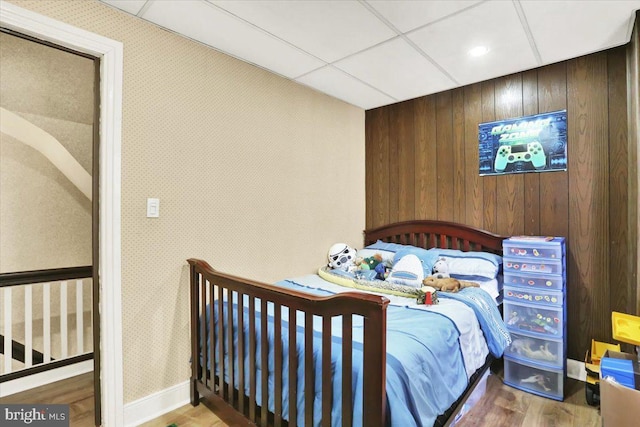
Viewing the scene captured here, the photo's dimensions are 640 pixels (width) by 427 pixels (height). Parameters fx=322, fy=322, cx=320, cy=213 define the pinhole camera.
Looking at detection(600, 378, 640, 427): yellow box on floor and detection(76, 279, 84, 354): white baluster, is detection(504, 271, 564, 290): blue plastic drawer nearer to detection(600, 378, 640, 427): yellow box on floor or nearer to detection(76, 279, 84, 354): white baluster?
detection(600, 378, 640, 427): yellow box on floor

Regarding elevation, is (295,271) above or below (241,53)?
below

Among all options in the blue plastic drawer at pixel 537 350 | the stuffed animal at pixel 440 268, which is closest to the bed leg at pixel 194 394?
the stuffed animal at pixel 440 268

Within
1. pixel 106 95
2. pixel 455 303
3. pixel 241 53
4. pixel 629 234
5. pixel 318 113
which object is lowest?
pixel 455 303

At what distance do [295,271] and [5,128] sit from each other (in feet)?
8.08

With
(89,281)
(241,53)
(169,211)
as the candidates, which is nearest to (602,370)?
(169,211)

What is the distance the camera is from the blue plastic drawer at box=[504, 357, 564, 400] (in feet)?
7.10

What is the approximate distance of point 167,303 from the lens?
2023 mm

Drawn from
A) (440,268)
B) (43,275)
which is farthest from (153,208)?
(440,268)

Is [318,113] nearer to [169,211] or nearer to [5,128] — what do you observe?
[169,211]

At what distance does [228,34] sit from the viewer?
2064mm

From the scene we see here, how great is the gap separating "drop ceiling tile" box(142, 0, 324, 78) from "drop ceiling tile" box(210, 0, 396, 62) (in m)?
0.09

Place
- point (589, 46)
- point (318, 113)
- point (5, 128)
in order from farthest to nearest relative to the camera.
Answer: point (318, 113) < point (5, 128) < point (589, 46)

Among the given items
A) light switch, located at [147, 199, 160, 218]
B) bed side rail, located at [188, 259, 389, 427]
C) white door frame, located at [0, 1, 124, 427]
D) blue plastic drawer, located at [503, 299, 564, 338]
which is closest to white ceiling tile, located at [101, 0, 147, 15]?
white door frame, located at [0, 1, 124, 427]

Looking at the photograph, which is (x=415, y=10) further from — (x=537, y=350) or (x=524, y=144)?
(x=537, y=350)
